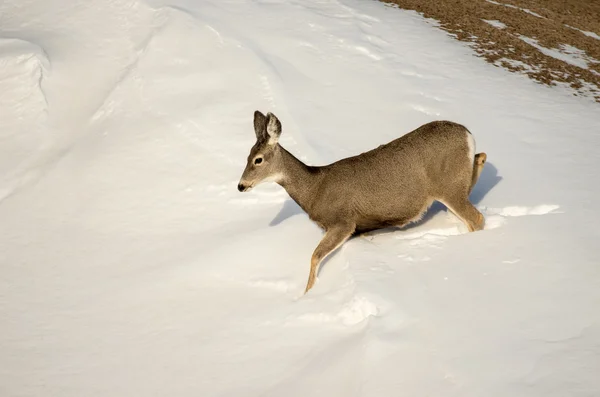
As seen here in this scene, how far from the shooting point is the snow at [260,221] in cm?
599

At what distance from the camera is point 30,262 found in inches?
340

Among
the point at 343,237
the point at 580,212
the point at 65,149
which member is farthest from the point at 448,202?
the point at 65,149

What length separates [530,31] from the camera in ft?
45.3

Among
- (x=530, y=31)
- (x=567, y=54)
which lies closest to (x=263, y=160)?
(x=567, y=54)

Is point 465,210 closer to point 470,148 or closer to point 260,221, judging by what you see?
point 470,148

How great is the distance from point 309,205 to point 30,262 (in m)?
3.75

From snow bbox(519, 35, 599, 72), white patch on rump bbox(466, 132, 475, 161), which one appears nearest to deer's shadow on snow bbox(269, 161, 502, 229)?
white patch on rump bbox(466, 132, 475, 161)

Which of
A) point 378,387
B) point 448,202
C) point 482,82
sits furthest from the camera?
point 482,82

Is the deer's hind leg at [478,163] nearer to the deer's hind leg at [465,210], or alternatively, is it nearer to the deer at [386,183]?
the deer at [386,183]

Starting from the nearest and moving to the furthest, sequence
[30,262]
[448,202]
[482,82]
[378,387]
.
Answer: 1. [378,387]
2. [448,202]
3. [30,262]
4. [482,82]

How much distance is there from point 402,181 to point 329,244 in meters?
0.92

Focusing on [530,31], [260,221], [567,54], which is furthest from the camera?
[530,31]

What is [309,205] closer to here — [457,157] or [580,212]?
[457,157]

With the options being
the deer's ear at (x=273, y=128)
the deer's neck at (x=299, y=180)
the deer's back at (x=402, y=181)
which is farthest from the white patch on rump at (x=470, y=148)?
the deer's ear at (x=273, y=128)
